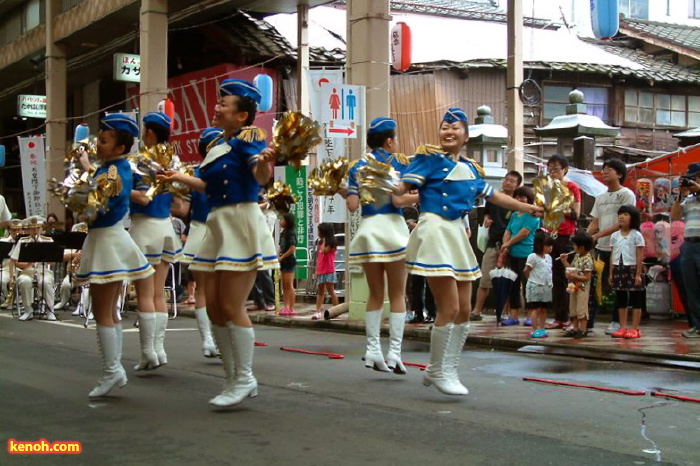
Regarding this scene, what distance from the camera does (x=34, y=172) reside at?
92.4 ft

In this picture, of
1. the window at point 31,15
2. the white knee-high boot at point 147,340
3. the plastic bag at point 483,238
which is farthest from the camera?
the window at point 31,15

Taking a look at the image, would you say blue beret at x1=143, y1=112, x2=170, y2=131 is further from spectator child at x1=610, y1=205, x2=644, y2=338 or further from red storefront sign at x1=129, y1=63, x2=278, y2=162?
red storefront sign at x1=129, y1=63, x2=278, y2=162

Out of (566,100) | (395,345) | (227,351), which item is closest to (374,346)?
(395,345)

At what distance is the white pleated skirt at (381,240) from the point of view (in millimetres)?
8805

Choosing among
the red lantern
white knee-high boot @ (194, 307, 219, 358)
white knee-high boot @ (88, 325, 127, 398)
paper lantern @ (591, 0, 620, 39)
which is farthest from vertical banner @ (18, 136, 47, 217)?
white knee-high boot @ (88, 325, 127, 398)

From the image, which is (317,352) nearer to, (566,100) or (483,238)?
(483,238)

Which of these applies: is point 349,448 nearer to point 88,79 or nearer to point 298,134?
point 298,134

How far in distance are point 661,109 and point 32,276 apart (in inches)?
748

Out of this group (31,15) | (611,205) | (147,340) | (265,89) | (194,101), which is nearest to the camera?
(147,340)

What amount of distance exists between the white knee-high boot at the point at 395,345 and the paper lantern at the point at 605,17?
10.2 m

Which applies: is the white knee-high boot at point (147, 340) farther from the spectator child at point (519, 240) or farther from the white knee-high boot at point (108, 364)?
the spectator child at point (519, 240)

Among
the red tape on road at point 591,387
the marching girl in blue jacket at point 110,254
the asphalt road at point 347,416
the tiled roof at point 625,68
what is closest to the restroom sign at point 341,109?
the asphalt road at point 347,416

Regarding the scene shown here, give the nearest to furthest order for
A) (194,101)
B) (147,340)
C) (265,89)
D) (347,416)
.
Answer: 1. (347,416)
2. (147,340)
3. (265,89)
4. (194,101)

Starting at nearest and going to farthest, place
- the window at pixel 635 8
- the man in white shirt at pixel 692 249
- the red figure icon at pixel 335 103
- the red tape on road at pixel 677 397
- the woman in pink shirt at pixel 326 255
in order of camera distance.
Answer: the red tape on road at pixel 677 397 → the man in white shirt at pixel 692 249 → the red figure icon at pixel 335 103 → the woman in pink shirt at pixel 326 255 → the window at pixel 635 8
